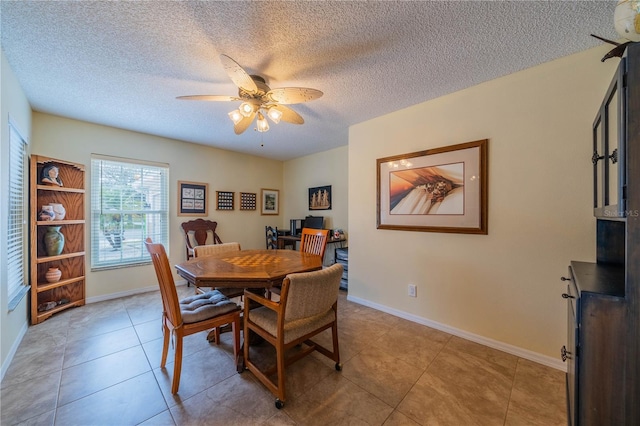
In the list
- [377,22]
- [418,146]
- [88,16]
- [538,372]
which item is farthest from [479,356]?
[88,16]

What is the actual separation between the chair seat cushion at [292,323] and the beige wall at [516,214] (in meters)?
1.33

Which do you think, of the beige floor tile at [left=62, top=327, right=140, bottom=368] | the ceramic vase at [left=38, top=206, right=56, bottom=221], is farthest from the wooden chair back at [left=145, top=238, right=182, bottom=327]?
the ceramic vase at [left=38, top=206, right=56, bottom=221]

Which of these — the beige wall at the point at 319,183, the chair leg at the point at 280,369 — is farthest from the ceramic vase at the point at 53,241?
the beige wall at the point at 319,183

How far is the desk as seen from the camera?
1.65 metres

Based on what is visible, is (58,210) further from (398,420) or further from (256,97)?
(398,420)

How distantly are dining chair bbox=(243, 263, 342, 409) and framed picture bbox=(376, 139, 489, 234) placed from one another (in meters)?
1.37

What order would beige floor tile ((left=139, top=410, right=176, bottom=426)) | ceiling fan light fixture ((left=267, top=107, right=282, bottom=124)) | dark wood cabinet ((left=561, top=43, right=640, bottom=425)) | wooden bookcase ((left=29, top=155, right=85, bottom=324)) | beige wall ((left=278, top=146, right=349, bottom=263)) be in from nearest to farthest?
dark wood cabinet ((left=561, top=43, right=640, bottom=425))
beige floor tile ((left=139, top=410, right=176, bottom=426))
ceiling fan light fixture ((left=267, top=107, right=282, bottom=124))
wooden bookcase ((left=29, top=155, right=85, bottom=324))
beige wall ((left=278, top=146, right=349, bottom=263))

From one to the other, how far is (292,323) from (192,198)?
331 cm

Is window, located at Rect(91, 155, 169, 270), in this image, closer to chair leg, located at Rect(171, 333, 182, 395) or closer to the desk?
the desk

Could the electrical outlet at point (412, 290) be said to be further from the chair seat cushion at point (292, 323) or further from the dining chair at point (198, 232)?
the dining chair at point (198, 232)

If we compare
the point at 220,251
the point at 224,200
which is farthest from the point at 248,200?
the point at 220,251

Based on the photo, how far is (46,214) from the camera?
2688mm

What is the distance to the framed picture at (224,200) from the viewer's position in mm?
4370

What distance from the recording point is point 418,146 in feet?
8.54
